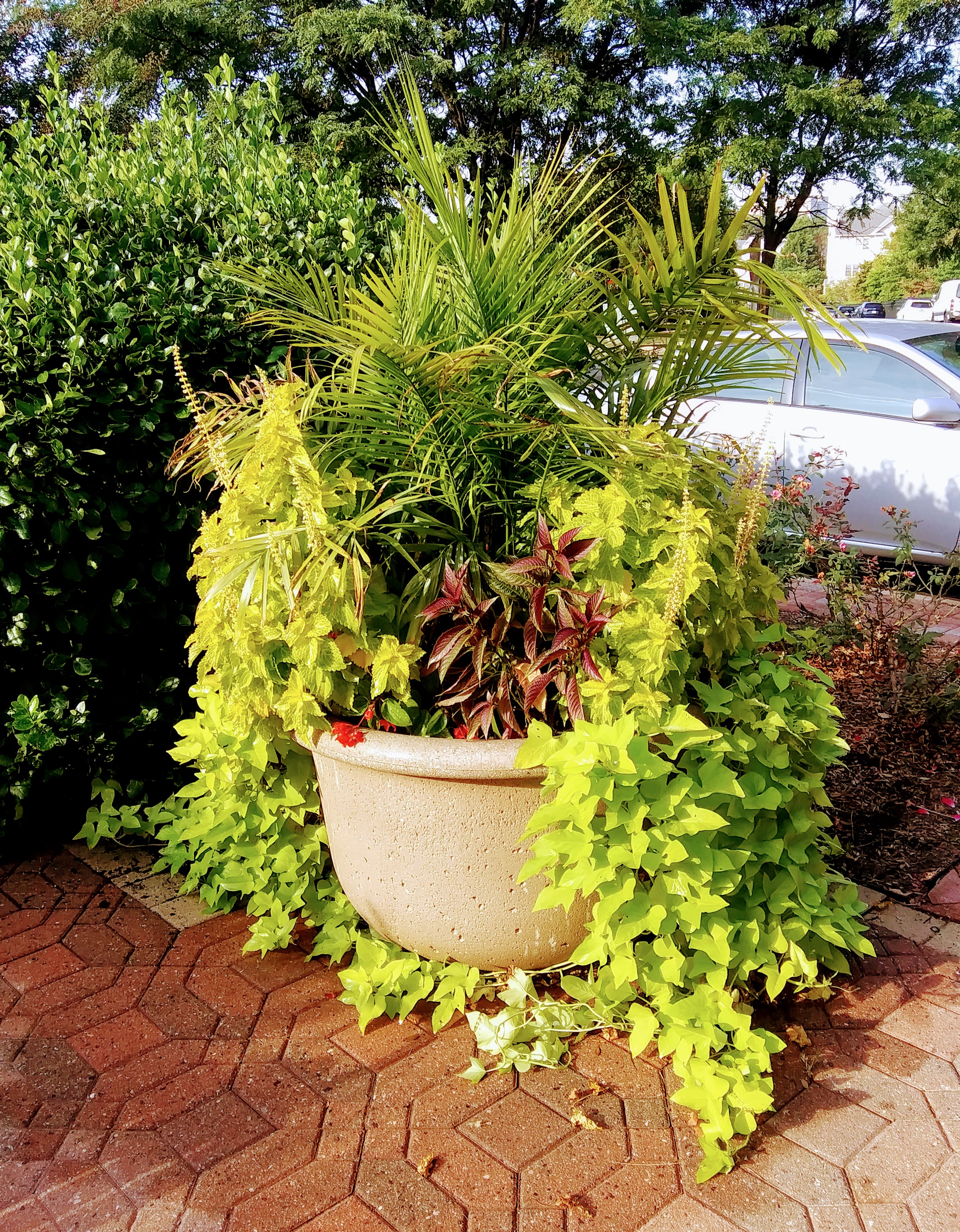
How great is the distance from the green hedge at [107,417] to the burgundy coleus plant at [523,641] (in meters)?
1.22

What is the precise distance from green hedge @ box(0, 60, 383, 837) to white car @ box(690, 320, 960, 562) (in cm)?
351

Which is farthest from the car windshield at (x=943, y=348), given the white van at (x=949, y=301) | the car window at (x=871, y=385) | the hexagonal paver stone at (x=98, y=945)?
the white van at (x=949, y=301)

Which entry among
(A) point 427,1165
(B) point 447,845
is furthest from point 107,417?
(A) point 427,1165

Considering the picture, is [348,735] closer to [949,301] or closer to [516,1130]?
[516,1130]

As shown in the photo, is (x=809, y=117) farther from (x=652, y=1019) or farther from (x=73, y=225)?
(x=652, y=1019)

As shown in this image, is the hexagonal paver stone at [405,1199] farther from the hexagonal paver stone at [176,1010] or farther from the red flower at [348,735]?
the red flower at [348,735]

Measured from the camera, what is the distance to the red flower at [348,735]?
204 centimetres

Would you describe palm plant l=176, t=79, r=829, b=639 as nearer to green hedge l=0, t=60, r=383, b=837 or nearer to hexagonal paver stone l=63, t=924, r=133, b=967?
green hedge l=0, t=60, r=383, b=837

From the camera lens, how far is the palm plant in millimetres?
2127

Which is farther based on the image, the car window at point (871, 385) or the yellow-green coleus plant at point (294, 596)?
the car window at point (871, 385)

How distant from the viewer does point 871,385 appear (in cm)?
608

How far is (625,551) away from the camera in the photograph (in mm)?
2006

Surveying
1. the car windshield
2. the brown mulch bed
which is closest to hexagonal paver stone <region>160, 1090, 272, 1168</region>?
the brown mulch bed

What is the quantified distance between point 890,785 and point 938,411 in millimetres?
3255
